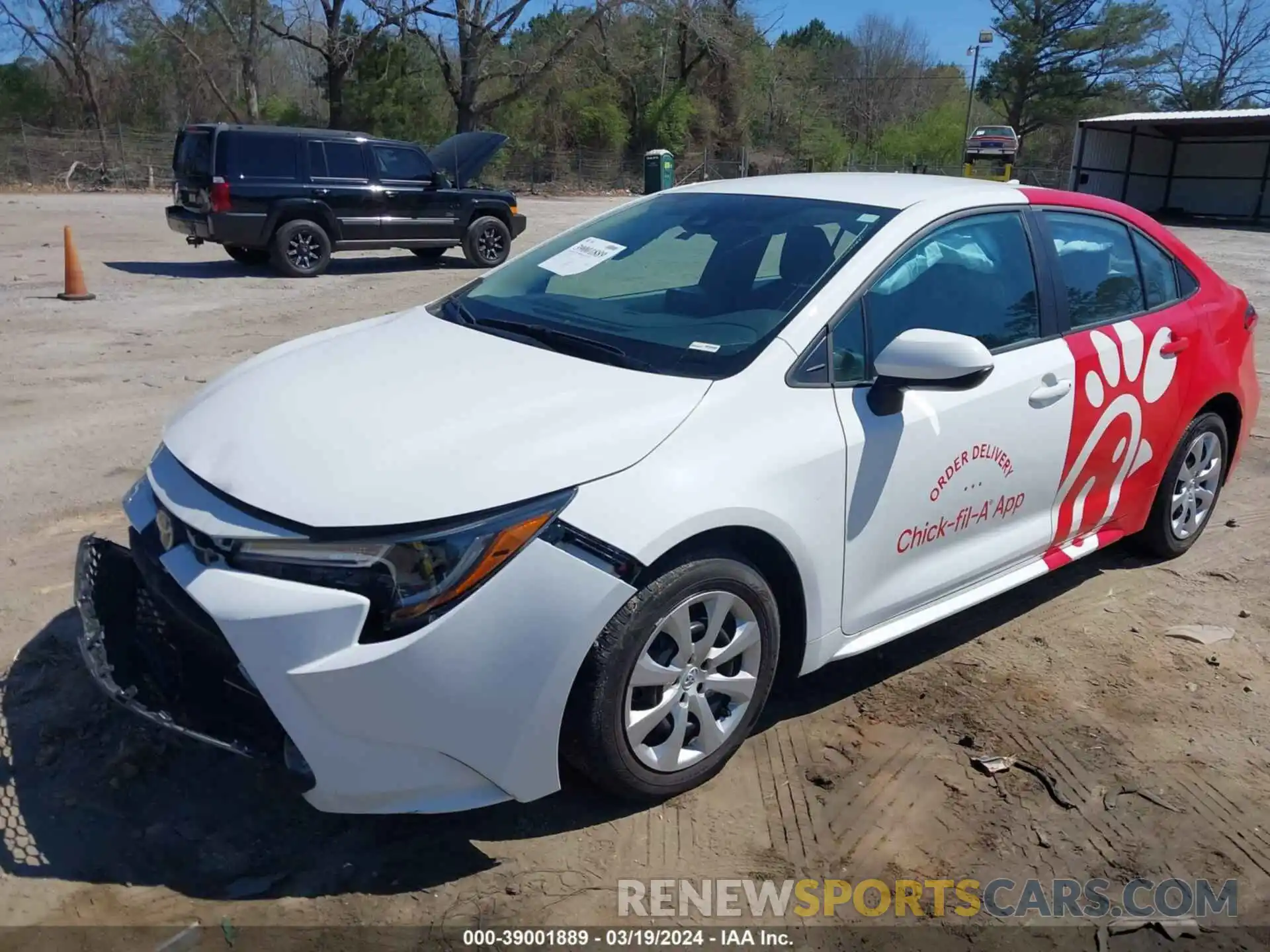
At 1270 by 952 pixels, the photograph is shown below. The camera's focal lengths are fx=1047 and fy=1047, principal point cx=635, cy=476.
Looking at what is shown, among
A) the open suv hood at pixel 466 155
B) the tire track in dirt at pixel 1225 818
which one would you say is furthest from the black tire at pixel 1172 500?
the open suv hood at pixel 466 155

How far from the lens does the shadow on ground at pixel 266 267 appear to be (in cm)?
1346

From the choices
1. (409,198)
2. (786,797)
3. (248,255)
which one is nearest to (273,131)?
(248,255)

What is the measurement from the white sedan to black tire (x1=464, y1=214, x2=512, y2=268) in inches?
469

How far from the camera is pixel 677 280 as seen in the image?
12.2 feet

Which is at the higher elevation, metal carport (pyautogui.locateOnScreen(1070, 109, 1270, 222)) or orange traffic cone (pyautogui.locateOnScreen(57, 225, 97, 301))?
metal carport (pyautogui.locateOnScreen(1070, 109, 1270, 222))

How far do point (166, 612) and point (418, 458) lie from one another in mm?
785

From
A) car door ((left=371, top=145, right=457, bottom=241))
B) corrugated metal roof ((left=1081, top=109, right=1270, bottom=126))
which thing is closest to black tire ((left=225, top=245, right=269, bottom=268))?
car door ((left=371, top=145, right=457, bottom=241))

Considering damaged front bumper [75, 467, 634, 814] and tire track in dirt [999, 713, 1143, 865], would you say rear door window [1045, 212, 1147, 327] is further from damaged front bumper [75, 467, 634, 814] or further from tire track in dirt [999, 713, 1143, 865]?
damaged front bumper [75, 467, 634, 814]

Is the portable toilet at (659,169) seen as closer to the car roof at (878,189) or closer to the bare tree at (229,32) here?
Result: the bare tree at (229,32)

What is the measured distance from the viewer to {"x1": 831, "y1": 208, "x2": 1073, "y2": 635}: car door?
3.20 m

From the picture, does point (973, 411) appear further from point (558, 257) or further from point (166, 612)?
point (166, 612)

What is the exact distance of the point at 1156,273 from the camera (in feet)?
14.7

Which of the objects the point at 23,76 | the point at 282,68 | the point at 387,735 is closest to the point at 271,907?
the point at 387,735

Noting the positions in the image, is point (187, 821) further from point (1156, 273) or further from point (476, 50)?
point (476, 50)
